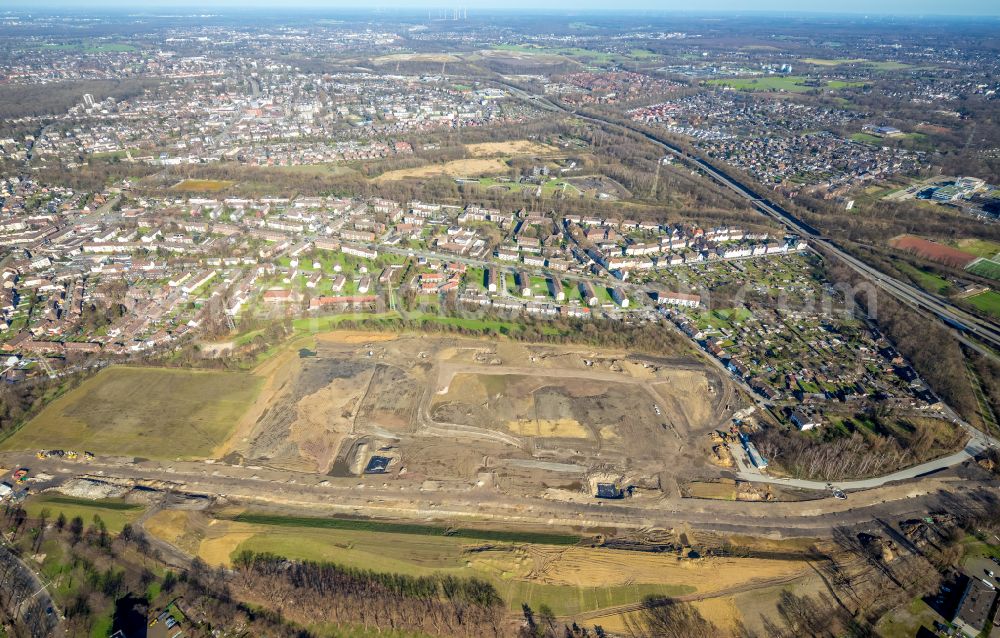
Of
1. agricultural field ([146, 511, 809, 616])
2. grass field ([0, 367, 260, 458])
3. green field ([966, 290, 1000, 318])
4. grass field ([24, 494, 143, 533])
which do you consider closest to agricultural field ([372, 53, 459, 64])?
grass field ([0, 367, 260, 458])

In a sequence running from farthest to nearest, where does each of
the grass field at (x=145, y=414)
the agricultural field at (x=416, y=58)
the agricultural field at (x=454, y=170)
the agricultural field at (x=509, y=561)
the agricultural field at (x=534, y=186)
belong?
the agricultural field at (x=416, y=58)
the agricultural field at (x=454, y=170)
the agricultural field at (x=534, y=186)
the grass field at (x=145, y=414)
the agricultural field at (x=509, y=561)

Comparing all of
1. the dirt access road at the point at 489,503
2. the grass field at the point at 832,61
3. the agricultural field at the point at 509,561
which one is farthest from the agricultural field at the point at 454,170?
the grass field at the point at 832,61

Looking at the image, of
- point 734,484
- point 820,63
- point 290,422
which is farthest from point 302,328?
point 820,63

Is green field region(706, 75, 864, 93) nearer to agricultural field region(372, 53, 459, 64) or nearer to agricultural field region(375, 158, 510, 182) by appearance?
agricultural field region(372, 53, 459, 64)

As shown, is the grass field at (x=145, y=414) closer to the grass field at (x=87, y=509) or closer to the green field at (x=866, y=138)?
the grass field at (x=87, y=509)

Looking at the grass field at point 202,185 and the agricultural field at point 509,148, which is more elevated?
the agricultural field at point 509,148

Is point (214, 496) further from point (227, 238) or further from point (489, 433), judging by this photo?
point (227, 238)
